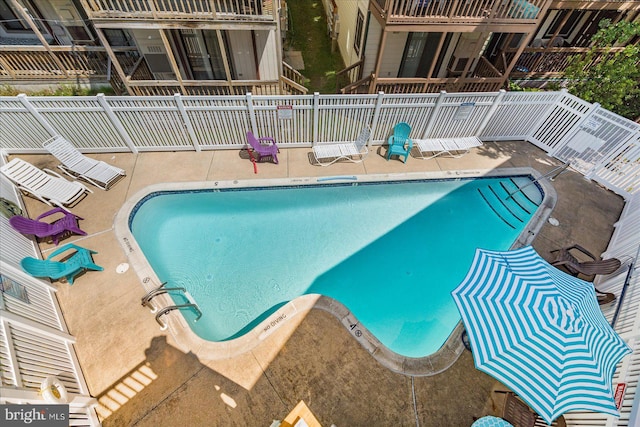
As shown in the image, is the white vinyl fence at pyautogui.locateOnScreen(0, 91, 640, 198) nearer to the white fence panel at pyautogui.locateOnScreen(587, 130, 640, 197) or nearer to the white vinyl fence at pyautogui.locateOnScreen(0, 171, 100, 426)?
the white fence panel at pyautogui.locateOnScreen(587, 130, 640, 197)

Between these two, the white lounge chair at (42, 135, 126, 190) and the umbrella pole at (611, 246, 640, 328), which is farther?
the white lounge chair at (42, 135, 126, 190)

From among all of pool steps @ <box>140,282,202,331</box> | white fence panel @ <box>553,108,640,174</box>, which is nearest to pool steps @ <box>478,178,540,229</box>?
white fence panel @ <box>553,108,640,174</box>

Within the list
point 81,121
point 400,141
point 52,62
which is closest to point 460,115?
point 400,141

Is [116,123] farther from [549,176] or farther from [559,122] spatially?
[559,122]

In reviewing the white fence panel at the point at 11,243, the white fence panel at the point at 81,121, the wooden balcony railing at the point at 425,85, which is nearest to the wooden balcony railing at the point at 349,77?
the wooden balcony railing at the point at 425,85

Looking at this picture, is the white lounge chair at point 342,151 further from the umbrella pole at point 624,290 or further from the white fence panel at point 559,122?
the umbrella pole at point 624,290

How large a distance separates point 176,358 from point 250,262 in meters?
2.77

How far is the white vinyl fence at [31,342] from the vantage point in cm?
405

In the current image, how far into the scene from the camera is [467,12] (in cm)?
936

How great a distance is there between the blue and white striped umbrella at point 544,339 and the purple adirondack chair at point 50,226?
368 inches

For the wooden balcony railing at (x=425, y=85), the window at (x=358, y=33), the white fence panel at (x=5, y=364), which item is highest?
the window at (x=358, y=33)

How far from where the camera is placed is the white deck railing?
8.09 m

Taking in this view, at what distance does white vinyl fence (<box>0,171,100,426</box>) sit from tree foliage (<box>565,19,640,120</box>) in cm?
1591

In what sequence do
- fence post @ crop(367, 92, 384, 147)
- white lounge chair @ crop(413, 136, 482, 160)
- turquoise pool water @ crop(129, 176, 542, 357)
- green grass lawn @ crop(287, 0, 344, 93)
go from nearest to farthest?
turquoise pool water @ crop(129, 176, 542, 357) → fence post @ crop(367, 92, 384, 147) → white lounge chair @ crop(413, 136, 482, 160) → green grass lawn @ crop(287, 0, 344, 93)
